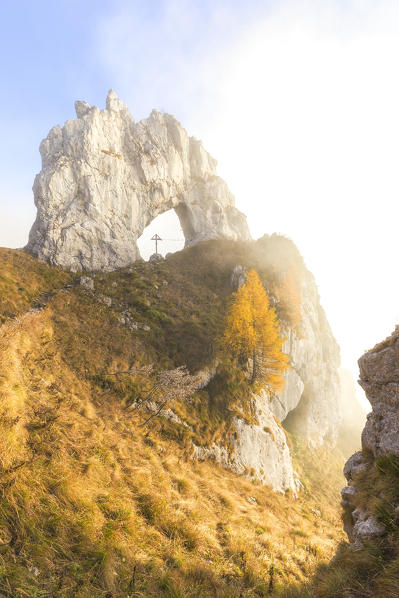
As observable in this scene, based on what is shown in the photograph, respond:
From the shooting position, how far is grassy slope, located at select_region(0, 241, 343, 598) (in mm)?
4770

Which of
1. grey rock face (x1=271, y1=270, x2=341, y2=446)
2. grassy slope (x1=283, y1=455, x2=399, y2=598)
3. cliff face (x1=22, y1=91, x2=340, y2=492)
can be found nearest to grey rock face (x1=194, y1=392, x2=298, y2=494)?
cliff face (x1=22, y1=91, x2=340, y2=492)

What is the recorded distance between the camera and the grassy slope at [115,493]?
15.6 ft

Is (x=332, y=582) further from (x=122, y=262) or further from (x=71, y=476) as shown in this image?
(x=122, y=262)

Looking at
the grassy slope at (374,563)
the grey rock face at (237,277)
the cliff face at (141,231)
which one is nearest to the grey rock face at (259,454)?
the cliff face at (141,231)

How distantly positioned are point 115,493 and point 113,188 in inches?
1758

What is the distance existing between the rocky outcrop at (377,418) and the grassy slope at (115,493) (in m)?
2.92

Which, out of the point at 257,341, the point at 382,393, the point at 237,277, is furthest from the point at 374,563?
the point at 237,277

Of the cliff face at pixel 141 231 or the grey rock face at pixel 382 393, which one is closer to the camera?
the grey rock face at pixel 382 393

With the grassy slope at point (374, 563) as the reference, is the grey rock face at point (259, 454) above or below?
below

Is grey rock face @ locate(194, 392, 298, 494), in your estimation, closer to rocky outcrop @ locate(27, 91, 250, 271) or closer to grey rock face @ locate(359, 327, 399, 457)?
grey rock face @ locate(359, 327, 399, 457)

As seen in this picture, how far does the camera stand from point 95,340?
19547mm

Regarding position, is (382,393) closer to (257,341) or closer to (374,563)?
(374,563)

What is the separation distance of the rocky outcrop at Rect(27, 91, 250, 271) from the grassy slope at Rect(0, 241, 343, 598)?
15.1 metres

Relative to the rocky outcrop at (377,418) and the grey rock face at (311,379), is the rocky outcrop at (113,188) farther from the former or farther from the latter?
the rocky outcrop at (377,418)
